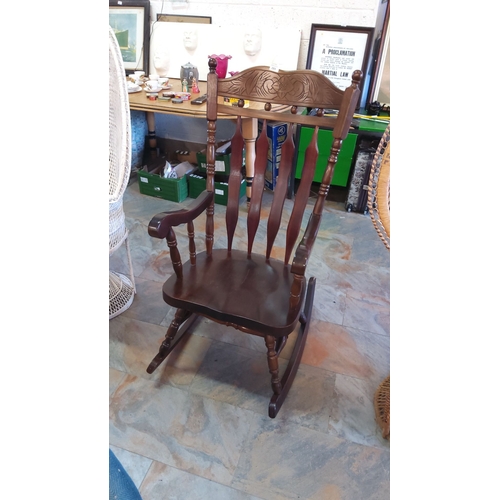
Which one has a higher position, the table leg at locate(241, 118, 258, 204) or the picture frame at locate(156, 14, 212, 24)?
the picture frame at locate(156, 14, 212, 24)

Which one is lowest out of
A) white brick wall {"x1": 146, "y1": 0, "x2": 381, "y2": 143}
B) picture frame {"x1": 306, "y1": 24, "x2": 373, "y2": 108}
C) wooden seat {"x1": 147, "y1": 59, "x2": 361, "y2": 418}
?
wooden seat {"x1": 147, "y1": 59, "x2": 361, "y2": 418}

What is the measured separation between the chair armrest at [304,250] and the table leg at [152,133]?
237 cm

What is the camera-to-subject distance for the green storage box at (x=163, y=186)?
2.80 metres

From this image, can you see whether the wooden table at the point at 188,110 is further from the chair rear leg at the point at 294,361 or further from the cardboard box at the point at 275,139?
the chair rear leg at the point at 294,361

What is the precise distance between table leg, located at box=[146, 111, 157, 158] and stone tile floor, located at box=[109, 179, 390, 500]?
1.56 m

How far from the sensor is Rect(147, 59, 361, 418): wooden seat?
1232 mm

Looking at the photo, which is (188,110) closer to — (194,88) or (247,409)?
(194,88)

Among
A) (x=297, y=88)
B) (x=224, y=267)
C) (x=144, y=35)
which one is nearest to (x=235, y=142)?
(x=297, y=88)

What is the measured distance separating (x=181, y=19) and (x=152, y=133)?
0.91 meters

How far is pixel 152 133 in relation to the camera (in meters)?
3.25

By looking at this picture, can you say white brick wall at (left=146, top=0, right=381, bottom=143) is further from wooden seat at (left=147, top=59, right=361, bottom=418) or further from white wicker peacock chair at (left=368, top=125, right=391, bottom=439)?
white wicker peacock chair at (left=368, top=125, right=391, bottom=439)

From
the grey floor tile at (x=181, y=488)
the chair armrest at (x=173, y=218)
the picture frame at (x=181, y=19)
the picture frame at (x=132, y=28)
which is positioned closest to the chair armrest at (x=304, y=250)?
the chair armrest at (x=173, y=218)

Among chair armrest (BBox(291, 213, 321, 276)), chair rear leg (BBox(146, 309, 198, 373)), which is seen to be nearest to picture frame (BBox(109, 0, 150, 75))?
chair rear leg (BBox(146, 309, 198, 373))
